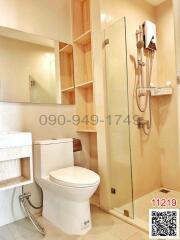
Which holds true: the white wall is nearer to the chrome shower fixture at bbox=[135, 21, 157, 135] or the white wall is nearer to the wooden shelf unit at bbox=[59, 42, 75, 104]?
the wooden shelf unit at bbox=[59, 42, 75, 104]

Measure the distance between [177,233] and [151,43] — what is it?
1.84m

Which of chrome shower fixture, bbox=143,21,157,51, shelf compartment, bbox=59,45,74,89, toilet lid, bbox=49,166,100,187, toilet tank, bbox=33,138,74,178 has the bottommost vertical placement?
toilet lid, bbox=49,166,100,187

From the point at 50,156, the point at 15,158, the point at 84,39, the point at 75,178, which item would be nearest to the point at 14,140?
the point at 15,158

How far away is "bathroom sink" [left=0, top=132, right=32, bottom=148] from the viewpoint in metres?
1.40

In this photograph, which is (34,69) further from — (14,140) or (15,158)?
(15,158)

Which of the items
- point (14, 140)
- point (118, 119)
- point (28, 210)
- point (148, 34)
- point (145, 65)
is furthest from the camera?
point (145, 65)

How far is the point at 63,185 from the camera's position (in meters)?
1.48

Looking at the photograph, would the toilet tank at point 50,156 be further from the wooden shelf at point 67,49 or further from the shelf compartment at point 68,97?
the wooden shelf at point 67,49

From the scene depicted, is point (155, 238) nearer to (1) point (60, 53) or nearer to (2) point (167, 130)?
(2) point (167, 130)

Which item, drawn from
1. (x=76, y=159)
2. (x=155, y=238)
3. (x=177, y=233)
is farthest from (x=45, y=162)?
(x=177, y=233)

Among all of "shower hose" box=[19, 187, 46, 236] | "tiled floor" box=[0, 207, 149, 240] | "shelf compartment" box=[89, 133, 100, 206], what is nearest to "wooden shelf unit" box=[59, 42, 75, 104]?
"shelf compartment" box=[89, 133, 100, 206]

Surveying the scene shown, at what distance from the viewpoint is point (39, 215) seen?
1862 mm

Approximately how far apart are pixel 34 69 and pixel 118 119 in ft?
→ 3.28

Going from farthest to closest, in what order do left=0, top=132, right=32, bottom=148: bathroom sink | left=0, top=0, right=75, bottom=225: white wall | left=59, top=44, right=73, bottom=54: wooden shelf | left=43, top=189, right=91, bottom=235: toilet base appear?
1. left=59, top=44, right=73, bottom=54: wooden shelf
2. left=0, top=0, right=75, bottom=225: white wall
3. left=43, top=189, right=91, bottom=235: toilet base
4. left=0, top=132, right=32, bottom=148: bathroom sink
